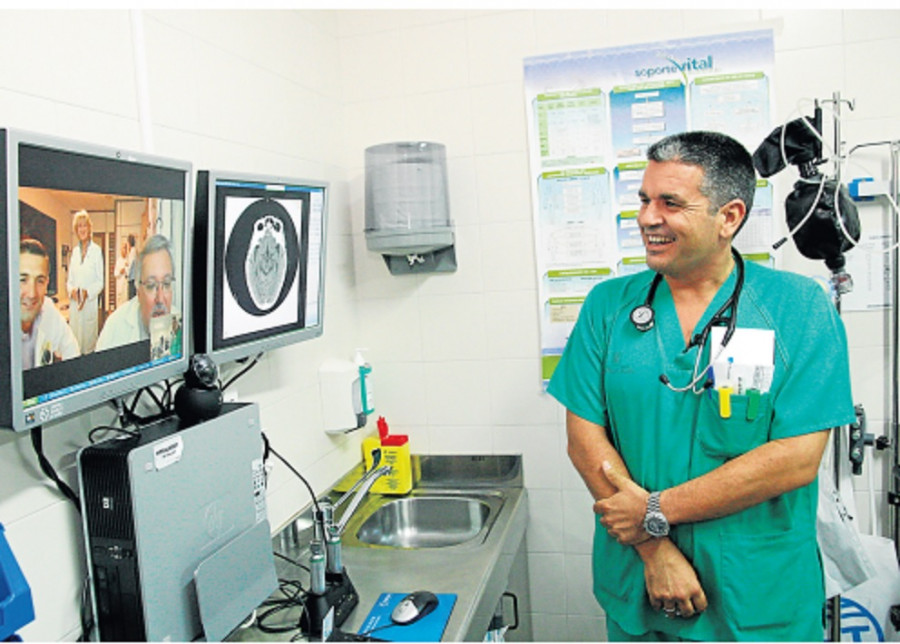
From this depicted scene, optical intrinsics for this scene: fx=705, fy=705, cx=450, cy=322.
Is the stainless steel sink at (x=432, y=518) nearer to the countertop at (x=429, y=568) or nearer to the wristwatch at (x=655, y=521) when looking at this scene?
the countertop at (x=429, y=568)

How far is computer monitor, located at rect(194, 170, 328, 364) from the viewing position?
59.9 inches

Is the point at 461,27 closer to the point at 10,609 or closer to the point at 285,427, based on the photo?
the point at 285,427

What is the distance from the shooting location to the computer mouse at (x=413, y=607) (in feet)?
5.19

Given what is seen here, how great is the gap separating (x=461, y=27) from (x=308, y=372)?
4.29 ft

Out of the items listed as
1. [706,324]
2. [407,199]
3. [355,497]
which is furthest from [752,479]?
[407,199]

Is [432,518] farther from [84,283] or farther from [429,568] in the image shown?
[84,283]

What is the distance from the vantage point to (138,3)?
1.55 m

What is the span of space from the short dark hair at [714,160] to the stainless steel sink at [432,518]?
1257mm

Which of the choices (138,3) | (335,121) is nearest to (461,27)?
(335,121)

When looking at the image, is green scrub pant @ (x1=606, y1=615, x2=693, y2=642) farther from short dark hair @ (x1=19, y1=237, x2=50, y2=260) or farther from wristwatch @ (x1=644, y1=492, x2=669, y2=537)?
short dark hair @ (x1=19, y1=237, x2=50, y2=260)

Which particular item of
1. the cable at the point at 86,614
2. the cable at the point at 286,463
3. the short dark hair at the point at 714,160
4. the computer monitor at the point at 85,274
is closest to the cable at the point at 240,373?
the cable at the point at 286,463

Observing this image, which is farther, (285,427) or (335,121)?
(335,121)

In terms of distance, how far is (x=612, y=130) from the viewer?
93.0 inches

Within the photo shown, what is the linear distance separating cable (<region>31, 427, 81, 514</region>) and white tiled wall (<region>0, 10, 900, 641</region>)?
0.61 meters
